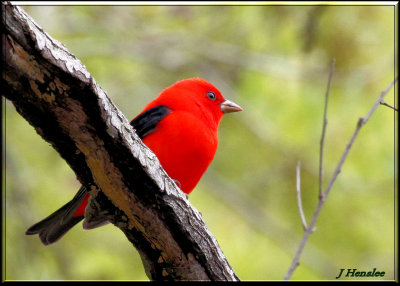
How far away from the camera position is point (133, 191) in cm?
306

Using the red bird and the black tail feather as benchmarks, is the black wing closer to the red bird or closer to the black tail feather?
the red bird

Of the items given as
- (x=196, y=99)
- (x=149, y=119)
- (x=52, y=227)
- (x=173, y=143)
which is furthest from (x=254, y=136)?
(x=52, y=227)

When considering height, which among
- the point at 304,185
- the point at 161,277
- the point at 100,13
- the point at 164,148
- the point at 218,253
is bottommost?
the point at 161,277

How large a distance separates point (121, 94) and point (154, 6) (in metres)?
1.62

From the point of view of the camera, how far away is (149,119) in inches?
182

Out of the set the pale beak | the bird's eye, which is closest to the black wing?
the bird's eye

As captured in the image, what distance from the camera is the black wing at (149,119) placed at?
4.54 meters

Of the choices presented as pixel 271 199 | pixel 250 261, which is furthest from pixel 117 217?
pixel 271 199

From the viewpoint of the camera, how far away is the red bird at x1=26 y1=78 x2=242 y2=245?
14.5 ft

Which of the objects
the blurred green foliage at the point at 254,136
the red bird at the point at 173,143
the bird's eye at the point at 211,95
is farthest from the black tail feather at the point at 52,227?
the blurred green foliage at the point at 254,136

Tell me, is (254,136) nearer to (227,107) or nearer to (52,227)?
(227,107)

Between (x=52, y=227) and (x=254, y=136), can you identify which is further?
(x=254, y=136)

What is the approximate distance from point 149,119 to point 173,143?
1.19 feet

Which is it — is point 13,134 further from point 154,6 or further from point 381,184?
point 381,184
